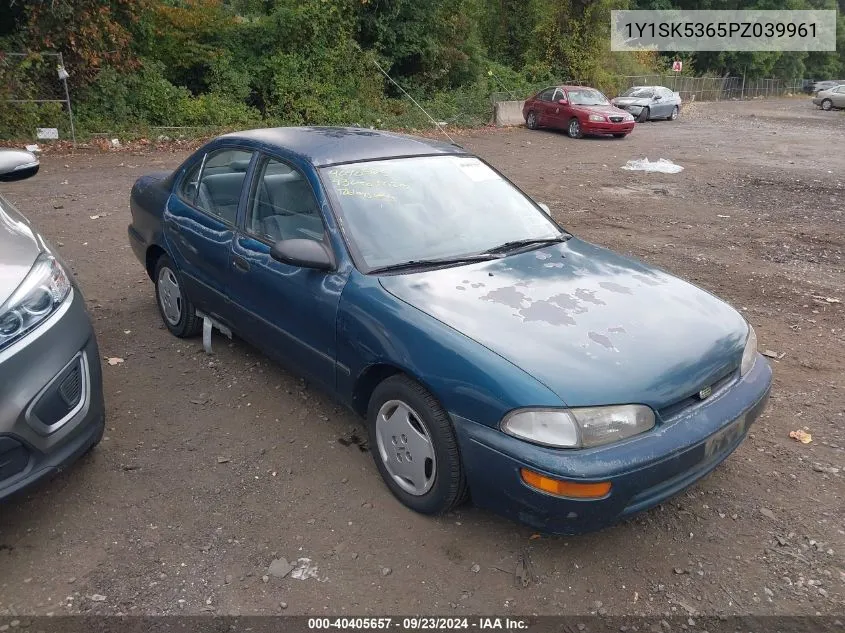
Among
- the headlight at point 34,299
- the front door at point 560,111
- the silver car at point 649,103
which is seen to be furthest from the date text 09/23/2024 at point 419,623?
the silver car at point 649,103

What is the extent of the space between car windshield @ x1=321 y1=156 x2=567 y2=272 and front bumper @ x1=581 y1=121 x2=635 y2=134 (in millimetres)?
16387

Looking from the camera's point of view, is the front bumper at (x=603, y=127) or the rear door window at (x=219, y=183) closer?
the rear door window at (x=219, y=183)

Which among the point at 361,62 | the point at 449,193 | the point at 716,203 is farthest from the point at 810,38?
the point at 449,193

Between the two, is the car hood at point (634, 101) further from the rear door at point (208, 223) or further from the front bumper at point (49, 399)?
the front bumper at point (49, 399)

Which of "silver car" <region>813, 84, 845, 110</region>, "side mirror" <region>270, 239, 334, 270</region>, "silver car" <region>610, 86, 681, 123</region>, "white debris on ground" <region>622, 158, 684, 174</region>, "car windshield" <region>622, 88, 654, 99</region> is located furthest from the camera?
"silver car" <region>813, 84, 845, 110</region>

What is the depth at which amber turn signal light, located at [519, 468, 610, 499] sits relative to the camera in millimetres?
2568

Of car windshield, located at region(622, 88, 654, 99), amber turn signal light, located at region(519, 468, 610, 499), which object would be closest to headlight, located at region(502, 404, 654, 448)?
amber turn signal light, located at region(519, 468, 610, 499)

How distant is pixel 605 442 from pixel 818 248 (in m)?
6.45

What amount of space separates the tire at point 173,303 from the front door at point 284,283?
0.83 metres

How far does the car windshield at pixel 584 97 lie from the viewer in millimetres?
20438

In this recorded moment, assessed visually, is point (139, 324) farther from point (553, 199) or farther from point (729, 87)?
point (729, 87)

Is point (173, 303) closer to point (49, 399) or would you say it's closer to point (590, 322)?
point (49, 399)

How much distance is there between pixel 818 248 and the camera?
25.3 ft

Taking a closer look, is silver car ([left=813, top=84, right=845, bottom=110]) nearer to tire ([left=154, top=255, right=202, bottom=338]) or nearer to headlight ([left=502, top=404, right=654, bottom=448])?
tire ([left=154, top=255, right=202, bottom=338])
